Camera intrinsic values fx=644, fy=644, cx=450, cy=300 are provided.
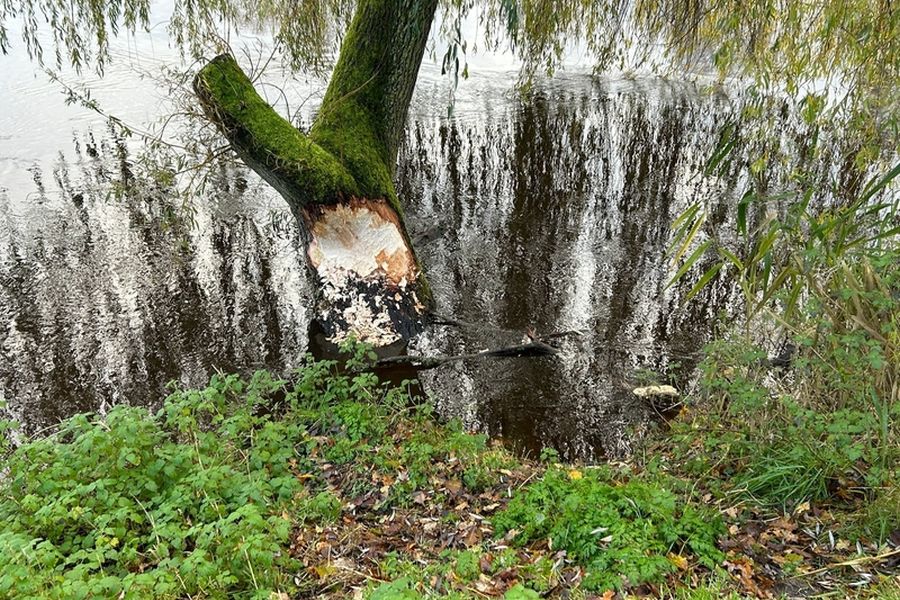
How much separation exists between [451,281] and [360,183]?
1.23 metres

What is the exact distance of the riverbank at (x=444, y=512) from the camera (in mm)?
2369

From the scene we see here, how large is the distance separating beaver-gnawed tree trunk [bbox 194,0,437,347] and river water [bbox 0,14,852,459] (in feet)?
1.19

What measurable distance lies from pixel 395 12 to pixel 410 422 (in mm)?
3161

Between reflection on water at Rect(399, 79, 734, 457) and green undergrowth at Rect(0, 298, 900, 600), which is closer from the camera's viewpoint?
green undergrowth at Rect(0, 298, 900, 600)

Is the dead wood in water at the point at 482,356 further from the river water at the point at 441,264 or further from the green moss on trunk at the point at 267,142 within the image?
the green moss on trunk at the point at 267,142

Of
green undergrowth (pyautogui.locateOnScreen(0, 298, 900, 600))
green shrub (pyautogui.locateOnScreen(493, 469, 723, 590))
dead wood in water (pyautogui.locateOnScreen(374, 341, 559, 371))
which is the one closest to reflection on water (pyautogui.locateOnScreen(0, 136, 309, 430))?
dead wood in water (pyautogui.locateOnScreen(374, 341, 559, 371))

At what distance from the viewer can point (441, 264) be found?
6.03 m

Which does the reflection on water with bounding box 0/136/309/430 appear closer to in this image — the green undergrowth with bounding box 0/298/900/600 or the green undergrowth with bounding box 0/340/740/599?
the green undergrowth with bounding box 0/340/740/599

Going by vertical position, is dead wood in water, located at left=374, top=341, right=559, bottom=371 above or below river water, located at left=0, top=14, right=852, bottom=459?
below

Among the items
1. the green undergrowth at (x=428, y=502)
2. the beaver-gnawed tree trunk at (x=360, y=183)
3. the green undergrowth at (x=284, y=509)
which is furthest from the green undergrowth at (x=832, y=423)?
the beaver-gnawed tree trunk at (x=360, y=183)

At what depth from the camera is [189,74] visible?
4.89 m

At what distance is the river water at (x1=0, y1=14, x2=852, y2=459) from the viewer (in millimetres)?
4508

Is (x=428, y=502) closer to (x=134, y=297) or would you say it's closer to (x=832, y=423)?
(x=832, y=423)

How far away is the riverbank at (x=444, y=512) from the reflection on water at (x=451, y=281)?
2.62ft
